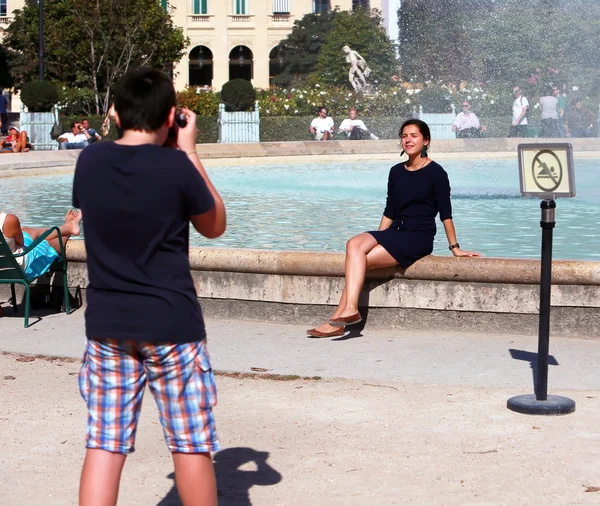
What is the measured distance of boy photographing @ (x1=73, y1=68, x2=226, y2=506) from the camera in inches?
124

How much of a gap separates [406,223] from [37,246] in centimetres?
246

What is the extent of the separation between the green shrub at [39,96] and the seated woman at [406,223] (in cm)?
2399

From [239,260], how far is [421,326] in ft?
3.89

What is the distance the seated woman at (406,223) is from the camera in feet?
22.0

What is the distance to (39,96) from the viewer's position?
97.8 feet

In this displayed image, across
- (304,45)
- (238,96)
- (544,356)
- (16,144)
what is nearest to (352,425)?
(544,356)

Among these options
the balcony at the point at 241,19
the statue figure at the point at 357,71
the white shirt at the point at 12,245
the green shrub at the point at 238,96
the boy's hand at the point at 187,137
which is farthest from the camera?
the balcony at the point at 241,19

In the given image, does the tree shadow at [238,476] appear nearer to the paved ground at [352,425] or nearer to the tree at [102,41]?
the paved ground at [352,425]

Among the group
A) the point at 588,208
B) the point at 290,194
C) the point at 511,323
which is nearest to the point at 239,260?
the point at 511,323

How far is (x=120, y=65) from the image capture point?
124ft

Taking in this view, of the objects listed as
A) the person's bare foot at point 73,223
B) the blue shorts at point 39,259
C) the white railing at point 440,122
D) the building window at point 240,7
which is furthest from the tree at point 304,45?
the blue shorts at point 39,259

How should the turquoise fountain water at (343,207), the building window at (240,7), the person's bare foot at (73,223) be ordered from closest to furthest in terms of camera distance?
the person's bare foot at (73,223), the turquoise fountain water at (343,207), the building window at (240,7)

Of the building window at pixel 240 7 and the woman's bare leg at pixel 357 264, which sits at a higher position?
the building window at pixel 240 7

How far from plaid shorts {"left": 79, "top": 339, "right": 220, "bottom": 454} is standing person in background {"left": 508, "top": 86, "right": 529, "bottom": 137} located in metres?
24.8
